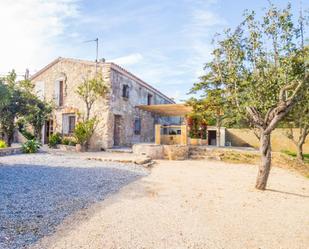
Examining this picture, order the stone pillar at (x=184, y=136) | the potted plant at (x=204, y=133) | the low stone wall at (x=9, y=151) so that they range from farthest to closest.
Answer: the potted plant at (x=204, y=133), the stone pillar at (x=184, y=136), the low stone wall at (x=9, y=151)

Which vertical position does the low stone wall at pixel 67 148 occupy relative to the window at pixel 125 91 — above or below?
below

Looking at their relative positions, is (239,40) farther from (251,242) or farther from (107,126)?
(107,126)

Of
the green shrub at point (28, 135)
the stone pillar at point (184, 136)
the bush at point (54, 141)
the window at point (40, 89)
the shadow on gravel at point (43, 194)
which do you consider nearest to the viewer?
the shadow on gravel at point (43, 194)

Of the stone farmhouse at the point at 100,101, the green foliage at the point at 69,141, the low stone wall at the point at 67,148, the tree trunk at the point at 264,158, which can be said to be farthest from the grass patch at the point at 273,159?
the green foliage at the point at 69,141

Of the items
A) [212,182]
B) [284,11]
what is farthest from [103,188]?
[284,11]

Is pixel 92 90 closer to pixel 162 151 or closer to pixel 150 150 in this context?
pixel 150 150

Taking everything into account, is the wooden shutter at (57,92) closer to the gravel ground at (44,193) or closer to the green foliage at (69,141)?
the green foliage at (69,141)

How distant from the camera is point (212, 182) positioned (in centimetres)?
859

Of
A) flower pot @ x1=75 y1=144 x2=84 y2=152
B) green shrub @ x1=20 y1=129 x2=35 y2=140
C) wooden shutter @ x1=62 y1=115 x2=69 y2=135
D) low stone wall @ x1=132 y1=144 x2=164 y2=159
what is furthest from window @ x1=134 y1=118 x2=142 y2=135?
green shrub @ x1=20 y1=129 x2=35 y2=140

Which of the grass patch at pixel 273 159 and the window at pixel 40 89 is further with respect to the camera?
the window at pixel 40 89

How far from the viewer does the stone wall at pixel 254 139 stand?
2145 centimetres

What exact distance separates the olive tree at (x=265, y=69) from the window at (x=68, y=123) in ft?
44.1

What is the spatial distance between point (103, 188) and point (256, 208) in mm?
4063

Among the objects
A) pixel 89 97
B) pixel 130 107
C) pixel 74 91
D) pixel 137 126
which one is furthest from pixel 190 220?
pixel 137 126
